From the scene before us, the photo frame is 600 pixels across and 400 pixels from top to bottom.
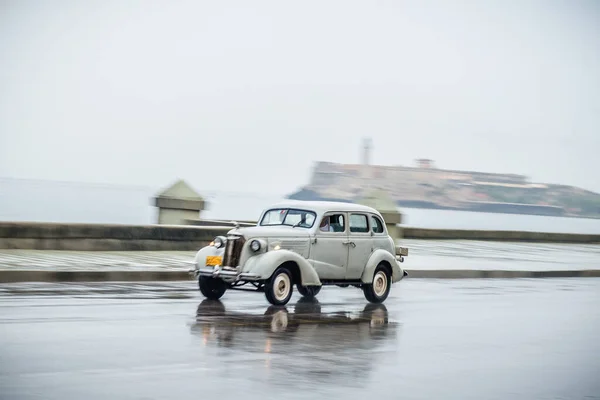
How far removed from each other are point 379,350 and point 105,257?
1134 centimetres

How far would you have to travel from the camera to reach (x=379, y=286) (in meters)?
18.2

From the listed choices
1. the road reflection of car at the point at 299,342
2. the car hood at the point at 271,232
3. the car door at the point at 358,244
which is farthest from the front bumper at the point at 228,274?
the car door at the point at 358,244

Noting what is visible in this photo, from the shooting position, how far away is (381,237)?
18.4 metres

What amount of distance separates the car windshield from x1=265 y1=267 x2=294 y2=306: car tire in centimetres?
116

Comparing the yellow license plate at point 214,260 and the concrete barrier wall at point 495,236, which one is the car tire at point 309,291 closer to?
the yellow license plate at point 214,260

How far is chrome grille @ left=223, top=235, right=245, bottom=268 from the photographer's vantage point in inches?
638

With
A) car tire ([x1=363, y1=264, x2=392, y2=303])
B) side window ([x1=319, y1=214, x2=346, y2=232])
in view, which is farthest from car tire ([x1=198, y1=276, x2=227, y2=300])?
car tire ([x1=363, y1=264, x2=392, y2=303])

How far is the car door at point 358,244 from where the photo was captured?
17.7 meters

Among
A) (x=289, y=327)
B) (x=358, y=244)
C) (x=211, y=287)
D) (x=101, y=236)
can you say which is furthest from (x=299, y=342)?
(x=101, y=236)

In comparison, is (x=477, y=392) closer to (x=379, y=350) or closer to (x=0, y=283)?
(x=379, y=350)

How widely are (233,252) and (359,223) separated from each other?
2.81 m

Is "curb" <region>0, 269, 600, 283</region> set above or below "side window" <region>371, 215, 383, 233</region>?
below

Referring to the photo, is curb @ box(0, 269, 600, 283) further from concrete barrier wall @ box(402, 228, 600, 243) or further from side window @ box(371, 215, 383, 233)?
concrete barrier wall @ box(402, 228, 600, 243)

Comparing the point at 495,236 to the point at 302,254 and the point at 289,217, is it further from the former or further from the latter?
the point at 302,254
